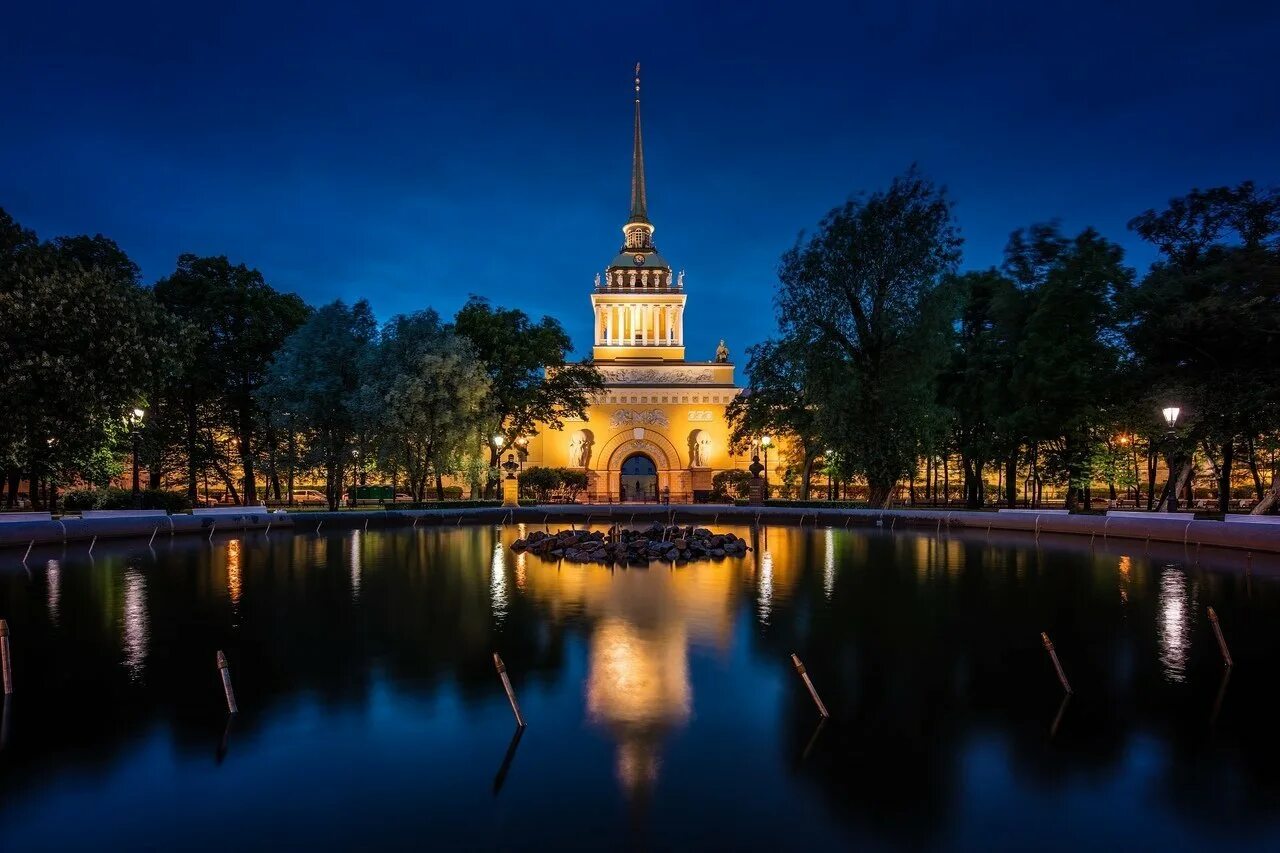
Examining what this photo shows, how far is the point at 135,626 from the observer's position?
12820mm

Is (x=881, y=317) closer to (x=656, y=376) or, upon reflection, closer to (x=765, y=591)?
(x=765, y=591)

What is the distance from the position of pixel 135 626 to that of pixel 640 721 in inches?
360

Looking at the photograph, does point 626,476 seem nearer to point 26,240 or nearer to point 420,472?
point 420,472

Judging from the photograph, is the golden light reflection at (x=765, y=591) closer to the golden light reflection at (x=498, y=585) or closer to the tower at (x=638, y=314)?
the golden light reflection at (x=498, y=585)

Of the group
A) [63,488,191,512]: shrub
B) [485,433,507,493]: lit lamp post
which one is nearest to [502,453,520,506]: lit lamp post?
[485,433,507,493]: lit lamp post

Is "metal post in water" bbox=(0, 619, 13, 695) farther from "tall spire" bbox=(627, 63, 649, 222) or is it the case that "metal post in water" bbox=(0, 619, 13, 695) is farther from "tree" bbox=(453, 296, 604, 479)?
"tall spire" bbox=(627, 63, 649, 222)

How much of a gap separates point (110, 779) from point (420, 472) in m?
33.0

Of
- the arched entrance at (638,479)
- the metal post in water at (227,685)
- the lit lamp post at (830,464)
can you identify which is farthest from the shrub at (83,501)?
the arched entrance at (638,479)

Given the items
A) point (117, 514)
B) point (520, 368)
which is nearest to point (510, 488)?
point (520, 368)

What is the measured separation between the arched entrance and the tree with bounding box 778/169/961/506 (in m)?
27.8

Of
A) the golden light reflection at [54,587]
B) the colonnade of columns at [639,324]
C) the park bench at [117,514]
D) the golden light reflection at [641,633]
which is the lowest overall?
the golden light reflection at [641,633]

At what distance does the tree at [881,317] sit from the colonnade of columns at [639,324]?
108 feet

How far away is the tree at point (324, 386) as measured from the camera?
38.6 metres

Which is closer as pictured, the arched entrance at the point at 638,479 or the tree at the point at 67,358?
the tree at the point at 67,358
